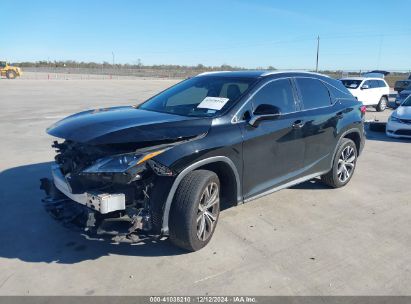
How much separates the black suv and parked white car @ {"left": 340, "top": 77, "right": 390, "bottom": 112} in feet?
43.1

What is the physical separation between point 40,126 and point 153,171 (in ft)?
28.9

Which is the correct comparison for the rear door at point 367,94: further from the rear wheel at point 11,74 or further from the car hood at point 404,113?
the rear wheel at point 11,74

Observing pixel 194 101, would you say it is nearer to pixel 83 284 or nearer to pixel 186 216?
pixel 186 216

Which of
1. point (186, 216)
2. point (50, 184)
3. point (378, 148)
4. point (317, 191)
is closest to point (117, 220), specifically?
point (186, 216)

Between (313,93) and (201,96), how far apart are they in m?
1.70

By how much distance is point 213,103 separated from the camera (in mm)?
4340

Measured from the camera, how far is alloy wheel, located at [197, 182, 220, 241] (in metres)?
3.80

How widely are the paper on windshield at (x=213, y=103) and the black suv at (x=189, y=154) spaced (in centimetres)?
2

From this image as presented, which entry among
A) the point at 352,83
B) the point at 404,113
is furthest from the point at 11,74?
the point at 404,113

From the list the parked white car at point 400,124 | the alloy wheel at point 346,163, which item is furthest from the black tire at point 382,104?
the alloy wheel at point 346,163

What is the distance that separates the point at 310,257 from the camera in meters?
3.81

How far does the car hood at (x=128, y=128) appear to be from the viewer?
135 inches

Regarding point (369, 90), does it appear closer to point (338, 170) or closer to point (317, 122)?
point (338, 170)

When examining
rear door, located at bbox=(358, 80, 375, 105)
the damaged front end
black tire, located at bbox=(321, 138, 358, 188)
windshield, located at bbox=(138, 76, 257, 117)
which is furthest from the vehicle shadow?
rear door, located at bbox=(358, 80, 375, 105)
